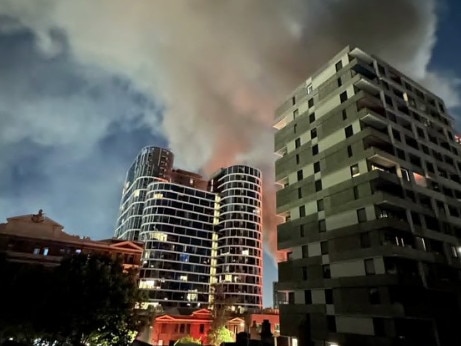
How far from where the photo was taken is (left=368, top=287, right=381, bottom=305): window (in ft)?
96.4

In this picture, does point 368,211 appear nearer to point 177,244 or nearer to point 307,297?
point 307,297

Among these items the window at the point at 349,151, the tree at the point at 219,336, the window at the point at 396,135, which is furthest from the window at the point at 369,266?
the tree at the point at 219,336

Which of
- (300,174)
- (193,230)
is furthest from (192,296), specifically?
(300,174)

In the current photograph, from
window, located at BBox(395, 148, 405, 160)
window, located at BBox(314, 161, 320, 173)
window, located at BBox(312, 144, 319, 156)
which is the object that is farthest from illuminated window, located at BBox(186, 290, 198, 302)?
window, located at BBox(395, 148, 405, 160)

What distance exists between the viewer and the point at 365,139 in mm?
36000

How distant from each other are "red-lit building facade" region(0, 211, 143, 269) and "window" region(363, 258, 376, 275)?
159 feet

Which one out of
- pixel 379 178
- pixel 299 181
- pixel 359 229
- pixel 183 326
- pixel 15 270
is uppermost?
pixel 299 181

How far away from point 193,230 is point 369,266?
10823cm

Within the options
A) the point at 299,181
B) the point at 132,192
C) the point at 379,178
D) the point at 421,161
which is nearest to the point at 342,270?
the point at 379,178

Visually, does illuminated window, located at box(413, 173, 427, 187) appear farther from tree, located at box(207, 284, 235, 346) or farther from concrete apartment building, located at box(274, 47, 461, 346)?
tree, located at box(207, 284, 235, 346)

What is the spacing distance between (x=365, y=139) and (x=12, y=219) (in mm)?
68953

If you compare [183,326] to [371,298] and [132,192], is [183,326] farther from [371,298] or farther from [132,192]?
[132,192]

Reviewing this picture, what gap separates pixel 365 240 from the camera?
3228 cm

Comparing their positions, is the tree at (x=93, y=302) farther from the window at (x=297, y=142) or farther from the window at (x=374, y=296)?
the window at (x=297, y=142)
